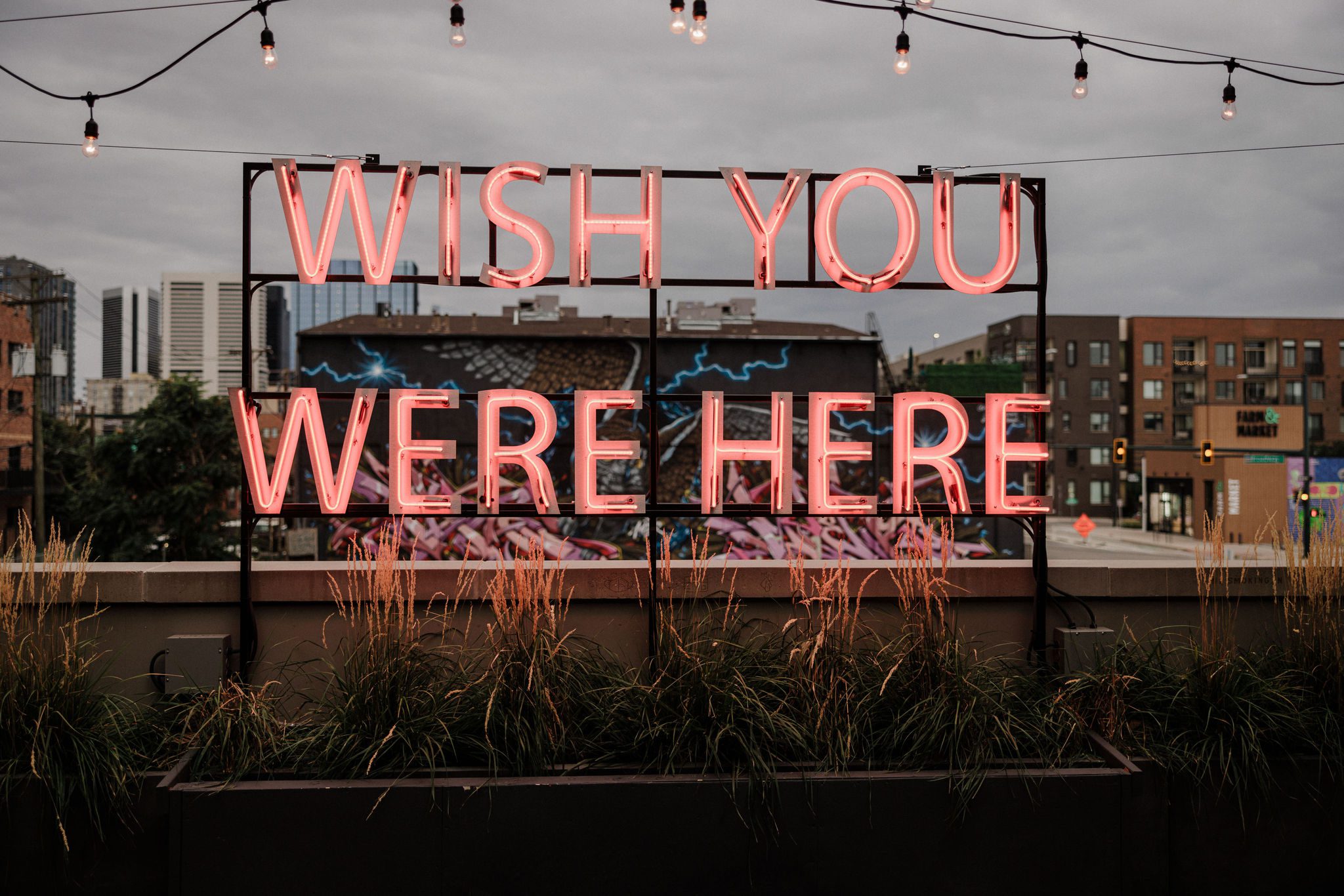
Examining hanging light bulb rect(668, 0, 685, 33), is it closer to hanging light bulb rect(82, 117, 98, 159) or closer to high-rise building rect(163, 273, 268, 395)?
hanging light bulb rect(82, 117, 98, 159)

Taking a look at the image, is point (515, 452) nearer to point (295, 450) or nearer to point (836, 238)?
point (295, 450)

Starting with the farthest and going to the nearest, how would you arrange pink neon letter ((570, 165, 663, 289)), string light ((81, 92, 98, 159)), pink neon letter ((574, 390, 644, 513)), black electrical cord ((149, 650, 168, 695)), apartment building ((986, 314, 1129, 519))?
apartment building ((986, 314, 1129, 519))
string light ((81, 92, 98, 159))
pink neon letter ((570, 165, 663, 289))
pink neon letter ((574, 390, 644, 513))
black electrical cord ((149, 650, 168, 695))

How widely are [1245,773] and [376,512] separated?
5438 millimetres

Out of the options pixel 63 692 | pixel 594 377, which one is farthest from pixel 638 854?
pixel 594 377

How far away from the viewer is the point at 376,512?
5.50 meters

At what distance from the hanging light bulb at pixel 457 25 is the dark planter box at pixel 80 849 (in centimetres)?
527

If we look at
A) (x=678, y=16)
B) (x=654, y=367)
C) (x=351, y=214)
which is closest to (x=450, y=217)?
(x=351, y=214)

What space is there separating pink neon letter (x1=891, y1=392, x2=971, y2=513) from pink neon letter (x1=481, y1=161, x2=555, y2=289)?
261 centimetres

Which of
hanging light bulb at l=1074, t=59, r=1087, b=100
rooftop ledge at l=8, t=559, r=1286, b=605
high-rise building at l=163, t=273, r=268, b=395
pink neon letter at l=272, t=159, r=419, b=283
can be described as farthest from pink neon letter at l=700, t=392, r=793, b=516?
high-rise building at l=163, t=273, r=268, b=395

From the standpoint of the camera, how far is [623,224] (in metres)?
5.52

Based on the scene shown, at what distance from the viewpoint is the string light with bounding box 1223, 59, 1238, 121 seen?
6297 millimetres

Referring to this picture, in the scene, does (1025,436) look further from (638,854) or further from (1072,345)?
(1072,345)

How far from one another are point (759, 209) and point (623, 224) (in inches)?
37.8

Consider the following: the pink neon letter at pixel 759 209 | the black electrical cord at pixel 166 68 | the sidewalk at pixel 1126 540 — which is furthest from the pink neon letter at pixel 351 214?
the sidewalk at pixel 1126 540
